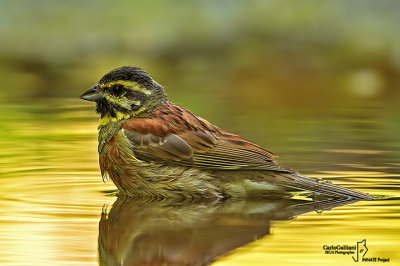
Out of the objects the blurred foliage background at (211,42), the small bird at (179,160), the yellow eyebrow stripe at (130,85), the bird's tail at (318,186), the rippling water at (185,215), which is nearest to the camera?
the rippling water at (185,215)

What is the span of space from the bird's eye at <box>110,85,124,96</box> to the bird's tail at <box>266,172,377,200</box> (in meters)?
1.62

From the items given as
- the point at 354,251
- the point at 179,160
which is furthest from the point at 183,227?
the point at 179,160

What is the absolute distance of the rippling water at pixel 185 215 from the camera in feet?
19.4

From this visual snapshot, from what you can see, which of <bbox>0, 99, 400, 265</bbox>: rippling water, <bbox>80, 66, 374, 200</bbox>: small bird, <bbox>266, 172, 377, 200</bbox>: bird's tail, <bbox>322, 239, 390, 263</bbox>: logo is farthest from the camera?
<bbox>80, 66, 374, 200</bbox>: small bird

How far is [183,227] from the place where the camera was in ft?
22.3

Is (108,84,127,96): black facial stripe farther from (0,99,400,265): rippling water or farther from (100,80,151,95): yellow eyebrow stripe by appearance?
(0,99,400,265): rippling water

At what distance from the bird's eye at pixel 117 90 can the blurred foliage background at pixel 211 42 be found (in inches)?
427

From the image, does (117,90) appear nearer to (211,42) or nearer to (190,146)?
(190,146)

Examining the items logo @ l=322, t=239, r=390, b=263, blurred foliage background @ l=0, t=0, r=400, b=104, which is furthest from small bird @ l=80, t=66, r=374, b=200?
blurred foliage background @ l=0, t=0, r=400, b=104

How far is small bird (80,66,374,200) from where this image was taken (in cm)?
813

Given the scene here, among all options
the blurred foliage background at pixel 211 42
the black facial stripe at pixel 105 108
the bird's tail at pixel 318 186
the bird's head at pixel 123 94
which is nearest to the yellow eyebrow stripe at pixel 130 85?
the bird's head at pixel 123 94

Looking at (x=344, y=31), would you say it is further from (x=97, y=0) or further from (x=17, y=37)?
(x=17, y=37)

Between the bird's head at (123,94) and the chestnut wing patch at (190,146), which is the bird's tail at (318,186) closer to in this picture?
the chestnut wing patch at (190,146)

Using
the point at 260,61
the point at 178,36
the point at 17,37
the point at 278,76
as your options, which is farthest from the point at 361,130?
the point at 17,37
